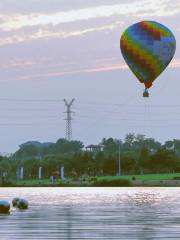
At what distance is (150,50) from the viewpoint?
115625 mm

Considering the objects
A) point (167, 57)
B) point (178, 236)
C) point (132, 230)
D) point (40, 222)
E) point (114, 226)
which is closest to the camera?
point (178, 236)

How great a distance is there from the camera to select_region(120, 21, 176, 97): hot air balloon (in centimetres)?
11500

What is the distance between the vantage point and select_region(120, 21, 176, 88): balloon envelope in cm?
11500

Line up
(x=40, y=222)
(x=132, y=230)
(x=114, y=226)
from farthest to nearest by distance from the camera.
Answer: (x=40, y=222) → (x=114, y=226) → (x=132, y=230)

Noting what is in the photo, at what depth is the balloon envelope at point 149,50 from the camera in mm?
115000

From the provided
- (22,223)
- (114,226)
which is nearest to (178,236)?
(114,226)

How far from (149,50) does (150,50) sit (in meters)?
0.17

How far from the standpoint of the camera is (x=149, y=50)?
4557 inches

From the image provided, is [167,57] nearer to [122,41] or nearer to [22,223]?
[122,41]

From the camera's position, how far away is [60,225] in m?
65.2

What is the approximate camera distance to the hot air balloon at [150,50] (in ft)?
377

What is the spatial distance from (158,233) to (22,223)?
13394 mm

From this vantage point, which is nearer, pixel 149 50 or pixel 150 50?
pixel 150 50

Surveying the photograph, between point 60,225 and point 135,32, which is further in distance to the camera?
point 135,32
